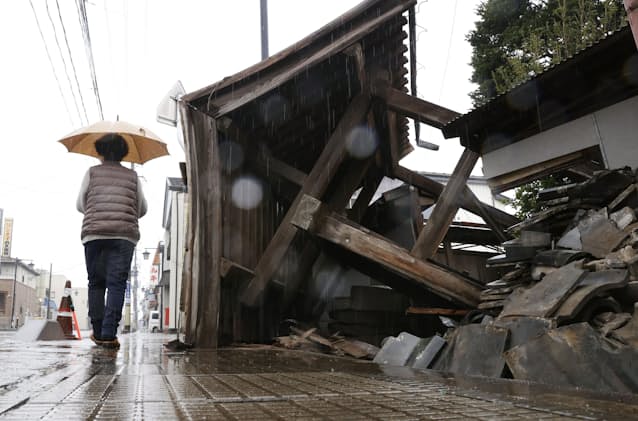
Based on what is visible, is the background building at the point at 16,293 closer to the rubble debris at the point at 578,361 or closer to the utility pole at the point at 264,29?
the utility pole at the point at 264,29

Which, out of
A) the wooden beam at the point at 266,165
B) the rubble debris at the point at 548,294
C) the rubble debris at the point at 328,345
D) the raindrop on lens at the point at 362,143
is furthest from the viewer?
the raindrop on lens at the point at 362,143

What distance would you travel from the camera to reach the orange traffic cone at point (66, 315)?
9583mm

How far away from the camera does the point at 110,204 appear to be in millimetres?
4949

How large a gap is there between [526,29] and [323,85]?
6.57m

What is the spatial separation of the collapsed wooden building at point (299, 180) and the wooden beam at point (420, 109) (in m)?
0.02

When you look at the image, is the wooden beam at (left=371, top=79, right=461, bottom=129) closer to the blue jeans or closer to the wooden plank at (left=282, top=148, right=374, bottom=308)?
the wooden plank at (left=282, top=148, right=374, bottom=308)

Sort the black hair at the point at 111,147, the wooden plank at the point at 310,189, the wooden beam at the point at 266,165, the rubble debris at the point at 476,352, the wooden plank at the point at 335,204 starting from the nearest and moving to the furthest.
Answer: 1. the rubble debris at the point at 476,352
2. the black hair at the point at 111,147
3. the wooden plank at the point at 310,189
4. the wooden beam at the point at 266,165
5. the wooden plank at the point at 335,204

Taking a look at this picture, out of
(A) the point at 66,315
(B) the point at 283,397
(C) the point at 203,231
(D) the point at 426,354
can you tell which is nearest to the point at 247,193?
(C) the point at 203,231

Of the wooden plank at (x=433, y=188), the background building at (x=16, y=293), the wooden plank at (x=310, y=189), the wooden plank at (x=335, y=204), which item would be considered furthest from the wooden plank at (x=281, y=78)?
the background building at (x=16, y=293)

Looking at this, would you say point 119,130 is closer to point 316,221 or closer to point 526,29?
point 316,221

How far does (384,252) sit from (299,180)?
1.77 meters

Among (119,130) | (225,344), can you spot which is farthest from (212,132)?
(225,344)

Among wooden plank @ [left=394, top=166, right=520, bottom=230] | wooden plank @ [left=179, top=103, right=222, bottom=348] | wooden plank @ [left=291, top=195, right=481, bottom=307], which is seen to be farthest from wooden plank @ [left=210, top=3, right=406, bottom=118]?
wooden plank @ [left=394, top=166, right=520, bottom=230]

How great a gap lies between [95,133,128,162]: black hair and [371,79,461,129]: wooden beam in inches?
142
